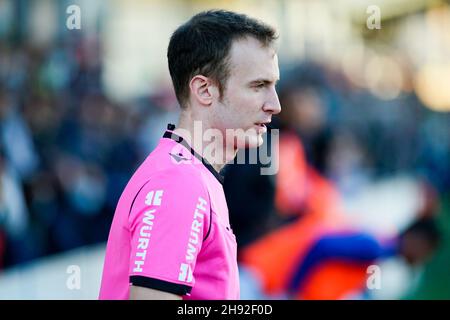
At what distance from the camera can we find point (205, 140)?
3377mm

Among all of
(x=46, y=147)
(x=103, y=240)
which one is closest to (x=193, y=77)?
(x=103, y=240)

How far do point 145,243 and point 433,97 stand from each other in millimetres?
13369

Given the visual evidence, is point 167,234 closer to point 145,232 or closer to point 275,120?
point 145,232

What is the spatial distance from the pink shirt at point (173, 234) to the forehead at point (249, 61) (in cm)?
34

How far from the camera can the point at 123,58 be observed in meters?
16.7

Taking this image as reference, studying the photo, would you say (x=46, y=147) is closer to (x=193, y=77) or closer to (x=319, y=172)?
(x=319, y=172)

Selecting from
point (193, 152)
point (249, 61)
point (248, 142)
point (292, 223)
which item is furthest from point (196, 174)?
point (292, 223)

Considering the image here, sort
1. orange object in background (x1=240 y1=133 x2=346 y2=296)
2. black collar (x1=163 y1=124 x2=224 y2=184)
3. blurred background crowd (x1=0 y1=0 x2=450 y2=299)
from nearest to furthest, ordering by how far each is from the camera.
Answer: black collar (x1=163 y1=124 x2=224 y2=184)
orange object in background (x1=240 y1=133 x2=346 y2=296)
blurred background crowd (x1=0 y1=0 x2=450 y2=299)

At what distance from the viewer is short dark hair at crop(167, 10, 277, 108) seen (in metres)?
3.38

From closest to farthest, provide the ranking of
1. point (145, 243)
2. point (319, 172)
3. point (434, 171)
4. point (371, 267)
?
point (145, 243), point (371, 267), point (319, 172), point (434, 171)

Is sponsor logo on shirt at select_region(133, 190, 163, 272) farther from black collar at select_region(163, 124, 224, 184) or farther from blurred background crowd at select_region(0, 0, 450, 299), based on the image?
blurred background crowd at select_region(0, 0, 450, 299)

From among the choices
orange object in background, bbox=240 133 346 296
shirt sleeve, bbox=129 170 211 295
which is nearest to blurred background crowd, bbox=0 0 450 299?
orange object in background, bbox=240 133 346 296

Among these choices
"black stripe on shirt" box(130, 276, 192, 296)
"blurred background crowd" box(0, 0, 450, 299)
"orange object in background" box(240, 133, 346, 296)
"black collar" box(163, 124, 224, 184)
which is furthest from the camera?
"blurred background crowd" box(0, 0, 450, 299)

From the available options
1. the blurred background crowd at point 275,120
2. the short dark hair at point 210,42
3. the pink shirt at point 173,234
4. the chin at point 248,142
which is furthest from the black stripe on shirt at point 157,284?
the blurred background crowd at point 275,120
